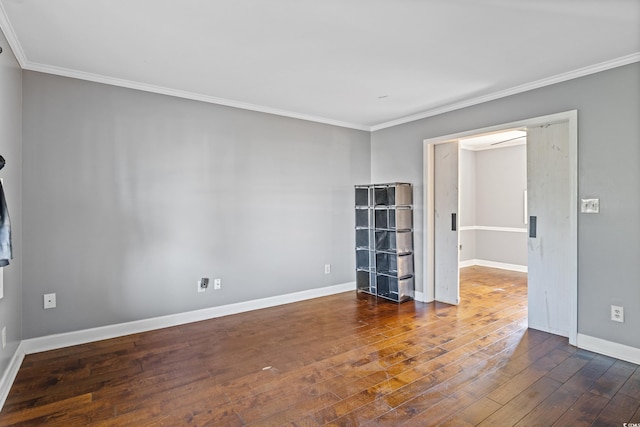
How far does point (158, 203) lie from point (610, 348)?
440 centimetres

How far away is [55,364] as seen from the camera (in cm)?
270

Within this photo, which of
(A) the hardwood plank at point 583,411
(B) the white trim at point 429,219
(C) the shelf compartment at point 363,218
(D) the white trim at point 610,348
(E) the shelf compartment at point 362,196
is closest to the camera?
(A) the hardwood plank at point 583,411

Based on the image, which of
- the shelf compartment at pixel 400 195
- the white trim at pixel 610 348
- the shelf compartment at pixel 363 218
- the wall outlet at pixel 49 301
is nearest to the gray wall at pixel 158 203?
the wall outlet at pixel 49 301

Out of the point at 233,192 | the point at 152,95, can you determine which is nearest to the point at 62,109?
the point at 152,95

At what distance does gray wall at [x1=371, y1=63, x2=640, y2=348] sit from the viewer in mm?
2746

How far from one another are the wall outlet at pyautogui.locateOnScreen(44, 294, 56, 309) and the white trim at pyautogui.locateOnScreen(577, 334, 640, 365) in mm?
4746

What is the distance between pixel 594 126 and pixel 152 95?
4.21 meters

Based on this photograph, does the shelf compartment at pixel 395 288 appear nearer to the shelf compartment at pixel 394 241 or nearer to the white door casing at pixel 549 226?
the shelf compartment at pixel 394 241

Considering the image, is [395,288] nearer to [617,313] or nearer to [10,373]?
[617,313]

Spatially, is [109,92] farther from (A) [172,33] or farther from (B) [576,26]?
(B) [576,26]

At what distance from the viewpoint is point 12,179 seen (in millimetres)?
A: 2598

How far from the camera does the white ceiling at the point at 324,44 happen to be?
2104mm

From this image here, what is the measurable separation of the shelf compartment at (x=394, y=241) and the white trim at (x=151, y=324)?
1045 millimetres

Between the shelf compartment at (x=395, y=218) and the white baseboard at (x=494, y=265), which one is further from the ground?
the shelf compartment at (x=395, y=218)
